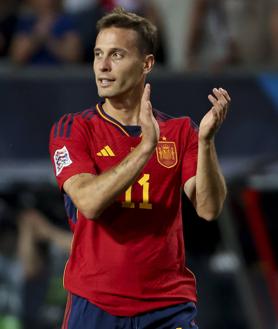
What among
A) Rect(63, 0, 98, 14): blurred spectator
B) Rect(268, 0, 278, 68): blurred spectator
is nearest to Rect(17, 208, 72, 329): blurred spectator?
Rect(63, 0, 98, 14): blurred spectator

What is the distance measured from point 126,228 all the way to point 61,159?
0.45 metres

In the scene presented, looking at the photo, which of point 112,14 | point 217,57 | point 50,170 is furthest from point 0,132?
point 112,14

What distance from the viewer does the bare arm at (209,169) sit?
479 centimetres

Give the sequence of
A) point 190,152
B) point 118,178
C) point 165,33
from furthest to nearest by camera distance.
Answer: point 165,33 → point 190,152 → point 118,178

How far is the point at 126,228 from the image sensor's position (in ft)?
16.0

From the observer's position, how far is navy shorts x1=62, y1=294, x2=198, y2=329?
4879 mm

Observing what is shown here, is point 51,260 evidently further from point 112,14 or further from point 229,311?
point 112,14

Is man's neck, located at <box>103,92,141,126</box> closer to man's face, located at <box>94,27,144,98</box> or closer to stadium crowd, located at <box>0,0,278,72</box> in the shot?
man's face, located at <box>94,27,144,98</box>

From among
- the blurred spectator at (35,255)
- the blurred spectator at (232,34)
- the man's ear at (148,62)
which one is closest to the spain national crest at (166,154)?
the man's ear at (148,62)

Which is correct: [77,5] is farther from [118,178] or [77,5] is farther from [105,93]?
[118,178]

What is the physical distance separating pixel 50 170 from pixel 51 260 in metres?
0.86

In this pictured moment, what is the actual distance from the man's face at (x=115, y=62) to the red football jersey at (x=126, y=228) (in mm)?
177

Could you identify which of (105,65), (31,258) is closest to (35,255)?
(31,258)

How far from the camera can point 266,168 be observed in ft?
33.0
